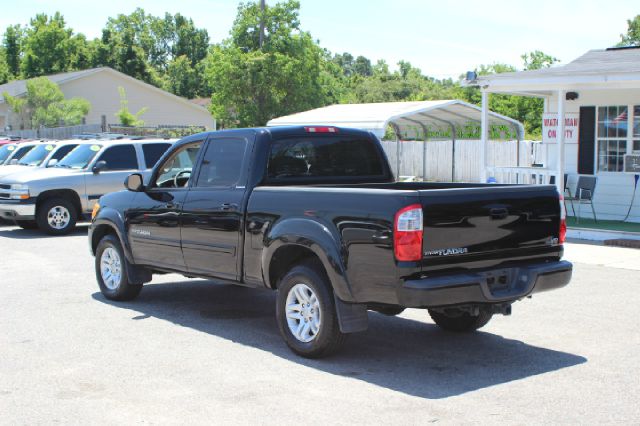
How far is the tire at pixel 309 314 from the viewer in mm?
6574

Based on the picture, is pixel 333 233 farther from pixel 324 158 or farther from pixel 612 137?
pixel 612 137

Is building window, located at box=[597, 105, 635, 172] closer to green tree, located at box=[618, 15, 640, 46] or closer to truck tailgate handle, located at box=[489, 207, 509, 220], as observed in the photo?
truck tailgate handle, located at box=[489, 207, 509, 220]

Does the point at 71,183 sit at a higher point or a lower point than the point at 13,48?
lower

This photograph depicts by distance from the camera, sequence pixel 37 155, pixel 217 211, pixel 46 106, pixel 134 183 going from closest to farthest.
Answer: pixel 217 211 → pixel 134 183 → pixel 37 155 → pixel 46 106

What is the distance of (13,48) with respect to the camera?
238 feet

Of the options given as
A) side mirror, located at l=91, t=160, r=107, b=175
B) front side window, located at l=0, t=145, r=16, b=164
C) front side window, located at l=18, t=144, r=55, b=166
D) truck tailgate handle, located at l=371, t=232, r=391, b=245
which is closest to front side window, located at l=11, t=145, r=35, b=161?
front side window, located at l=0, t=145, r=16, b=164

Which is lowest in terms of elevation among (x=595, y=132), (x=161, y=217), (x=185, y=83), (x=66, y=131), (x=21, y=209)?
(x=21, y=209)

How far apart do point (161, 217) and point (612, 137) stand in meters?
12.1

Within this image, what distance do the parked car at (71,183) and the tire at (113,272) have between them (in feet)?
22.8

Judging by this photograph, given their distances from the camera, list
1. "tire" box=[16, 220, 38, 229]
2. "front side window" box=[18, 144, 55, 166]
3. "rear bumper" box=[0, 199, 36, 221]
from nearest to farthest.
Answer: "rear bumper" box=[0, 199, 36, 221] < "tire" box=[16, 220, 38, 229] < "front side window" box=[18, 144, 55, 166]

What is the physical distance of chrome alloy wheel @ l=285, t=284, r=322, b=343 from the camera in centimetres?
673

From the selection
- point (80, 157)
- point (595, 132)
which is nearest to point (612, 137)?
point (595, 132)

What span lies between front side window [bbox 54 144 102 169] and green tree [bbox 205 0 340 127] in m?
25.1

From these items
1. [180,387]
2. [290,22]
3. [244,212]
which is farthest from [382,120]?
[290,22]
